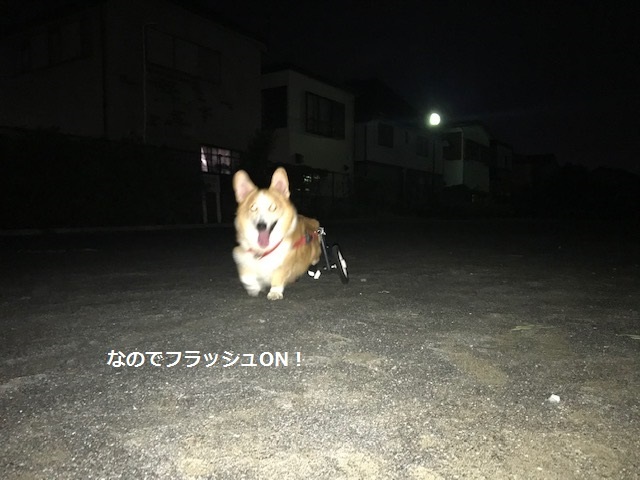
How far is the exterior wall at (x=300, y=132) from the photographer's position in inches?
858

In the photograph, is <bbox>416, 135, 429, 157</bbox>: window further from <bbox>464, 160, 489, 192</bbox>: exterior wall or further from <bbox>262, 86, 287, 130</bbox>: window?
<bbox>262, 86, 287, 130</bbox>: window

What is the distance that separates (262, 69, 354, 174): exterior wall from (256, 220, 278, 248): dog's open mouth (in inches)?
695

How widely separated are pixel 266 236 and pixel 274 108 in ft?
64.1

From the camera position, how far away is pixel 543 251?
7.98m

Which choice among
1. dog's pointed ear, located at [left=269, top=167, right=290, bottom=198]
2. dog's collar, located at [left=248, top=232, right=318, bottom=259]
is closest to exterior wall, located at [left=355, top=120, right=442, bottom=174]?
dog's collar, located at [left=248, top=232, right=318, bottom=259]

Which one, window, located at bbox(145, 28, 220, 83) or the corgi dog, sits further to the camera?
window, located at bbox(145, 28, 220, 83)

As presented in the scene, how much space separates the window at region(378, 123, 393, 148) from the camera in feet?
92.0

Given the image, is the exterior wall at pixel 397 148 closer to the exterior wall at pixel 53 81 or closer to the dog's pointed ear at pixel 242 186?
the exterior wall at pixel 53 81

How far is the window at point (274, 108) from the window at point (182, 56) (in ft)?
13.8

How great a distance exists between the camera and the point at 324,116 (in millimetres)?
24109

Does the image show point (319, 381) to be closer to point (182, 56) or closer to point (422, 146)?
point (182, 56)

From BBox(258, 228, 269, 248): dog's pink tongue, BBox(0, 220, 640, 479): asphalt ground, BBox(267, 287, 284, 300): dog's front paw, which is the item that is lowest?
BBox(0, 220, 640, 479): asphalt ground

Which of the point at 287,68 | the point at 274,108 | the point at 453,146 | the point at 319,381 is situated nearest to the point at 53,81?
the point at 274,108

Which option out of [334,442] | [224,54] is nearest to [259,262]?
[334,442]
